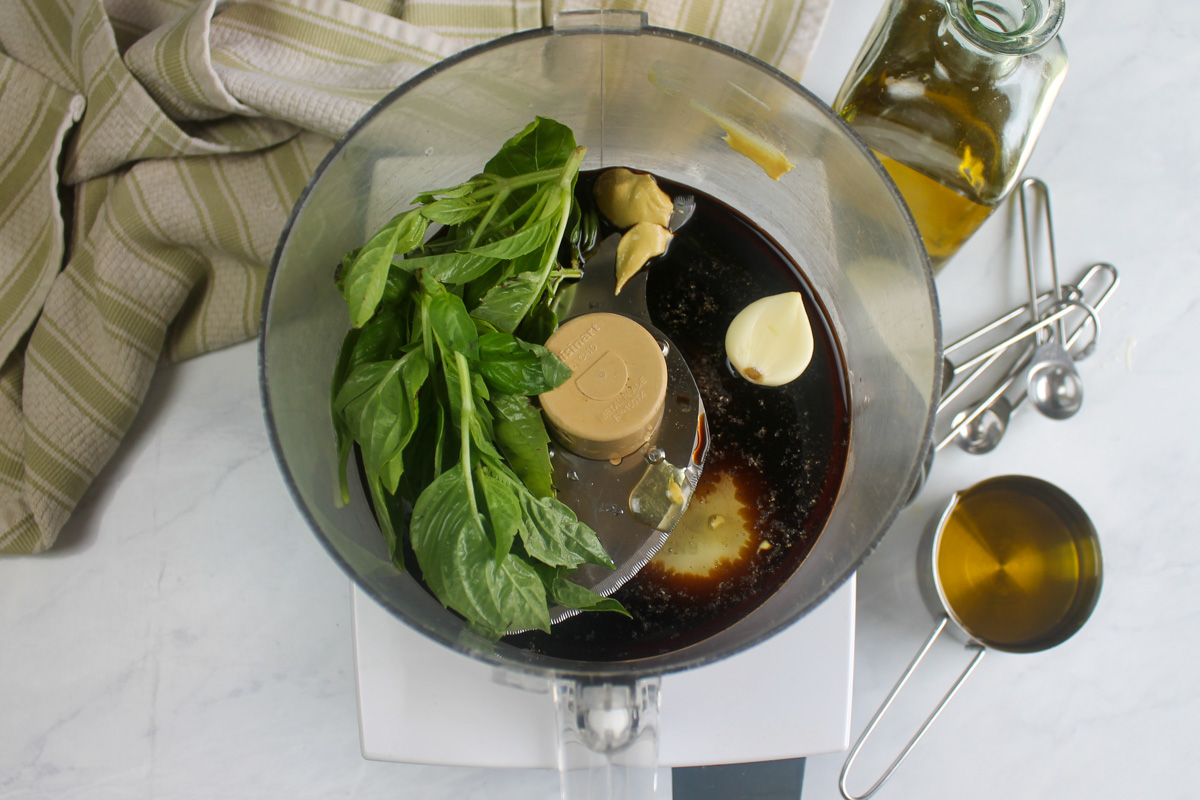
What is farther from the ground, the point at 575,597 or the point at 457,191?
the point at 457,191

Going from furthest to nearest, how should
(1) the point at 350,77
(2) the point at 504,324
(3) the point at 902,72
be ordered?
(1) the point at 350,77
(3) the point at 902,72
(2) the point at 504,324

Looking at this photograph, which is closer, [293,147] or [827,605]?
[827,605]

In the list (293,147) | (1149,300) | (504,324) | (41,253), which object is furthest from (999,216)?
(41,253)

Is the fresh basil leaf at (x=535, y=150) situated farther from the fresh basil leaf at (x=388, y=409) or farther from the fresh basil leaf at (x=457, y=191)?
the fresh basil leaf at (x=388, y=409)

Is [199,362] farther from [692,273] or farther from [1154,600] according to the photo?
[1154,600]

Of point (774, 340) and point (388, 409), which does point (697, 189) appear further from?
point (388, 409)

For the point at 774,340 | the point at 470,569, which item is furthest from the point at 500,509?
the point at 774,340
